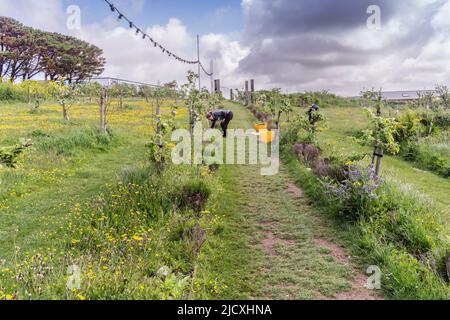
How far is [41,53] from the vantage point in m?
45.7

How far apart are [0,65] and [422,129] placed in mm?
49965

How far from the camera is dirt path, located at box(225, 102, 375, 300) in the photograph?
14.7 feet

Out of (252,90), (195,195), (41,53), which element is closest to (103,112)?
(195,195)

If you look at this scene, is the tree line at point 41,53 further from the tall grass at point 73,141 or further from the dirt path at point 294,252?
the dirt path at point 294,252

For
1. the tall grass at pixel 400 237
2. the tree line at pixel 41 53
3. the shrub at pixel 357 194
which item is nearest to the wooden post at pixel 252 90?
the tree line at pixel 41 53

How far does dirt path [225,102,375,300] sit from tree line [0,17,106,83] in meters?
39.3

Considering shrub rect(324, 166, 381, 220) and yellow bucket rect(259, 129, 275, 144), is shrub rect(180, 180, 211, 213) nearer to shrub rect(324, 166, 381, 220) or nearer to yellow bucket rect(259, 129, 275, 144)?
shrub rect(324, 166, 381, 220)

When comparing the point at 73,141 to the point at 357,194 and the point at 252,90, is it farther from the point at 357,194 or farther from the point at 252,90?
the point at 252,90

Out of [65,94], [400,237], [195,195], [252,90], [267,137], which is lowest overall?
[400,237]

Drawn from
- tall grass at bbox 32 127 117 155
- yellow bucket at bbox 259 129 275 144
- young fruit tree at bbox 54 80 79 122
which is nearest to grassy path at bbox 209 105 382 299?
tall grass at bbox 32 127 117 155

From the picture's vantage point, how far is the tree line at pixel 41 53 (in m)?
42.6

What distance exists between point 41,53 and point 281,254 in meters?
50.4

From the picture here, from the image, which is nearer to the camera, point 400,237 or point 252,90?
point 400,237
